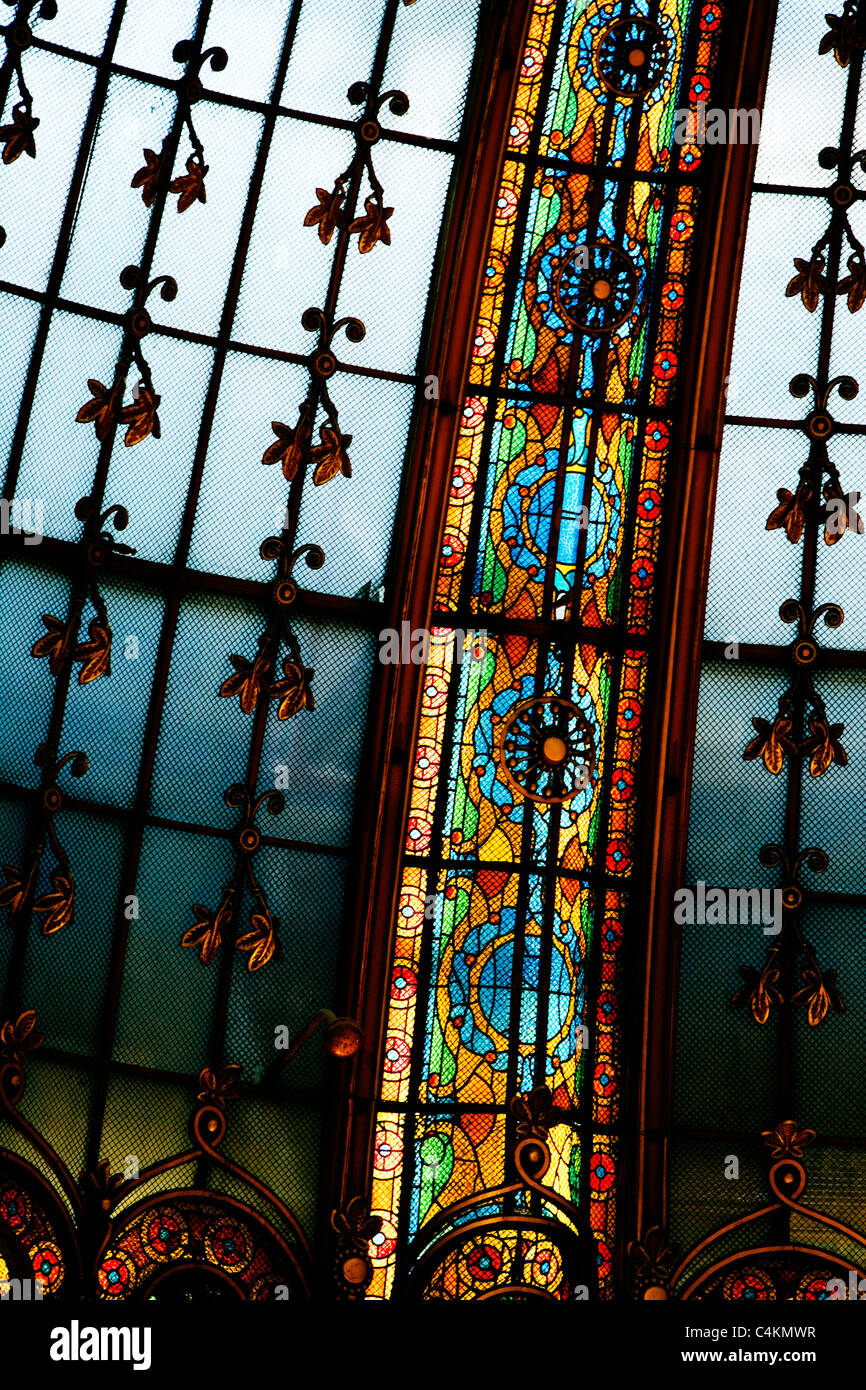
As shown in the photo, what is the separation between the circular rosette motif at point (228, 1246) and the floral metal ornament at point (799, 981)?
2385 mm

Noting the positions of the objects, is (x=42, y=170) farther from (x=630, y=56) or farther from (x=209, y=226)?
(x=630, y=56)

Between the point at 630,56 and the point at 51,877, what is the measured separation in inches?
175

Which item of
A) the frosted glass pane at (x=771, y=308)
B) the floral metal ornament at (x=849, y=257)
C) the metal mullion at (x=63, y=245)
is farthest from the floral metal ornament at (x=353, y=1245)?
the floral metal ornament at (x=849, y=257)

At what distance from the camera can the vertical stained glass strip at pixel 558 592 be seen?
883 cm

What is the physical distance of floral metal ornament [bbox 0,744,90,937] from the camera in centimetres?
823

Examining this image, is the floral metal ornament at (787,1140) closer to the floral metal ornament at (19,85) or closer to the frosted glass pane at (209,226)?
the frosted glass pane at (209,226)

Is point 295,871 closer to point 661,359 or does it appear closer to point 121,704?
point 121,704

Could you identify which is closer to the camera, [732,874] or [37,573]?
[37,573]

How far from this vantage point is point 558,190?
29.7 ft

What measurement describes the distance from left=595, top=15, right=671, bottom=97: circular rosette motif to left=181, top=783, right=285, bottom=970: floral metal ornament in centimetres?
354

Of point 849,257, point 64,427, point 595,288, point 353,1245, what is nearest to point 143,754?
point 64,427

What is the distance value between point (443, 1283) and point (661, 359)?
419cm
